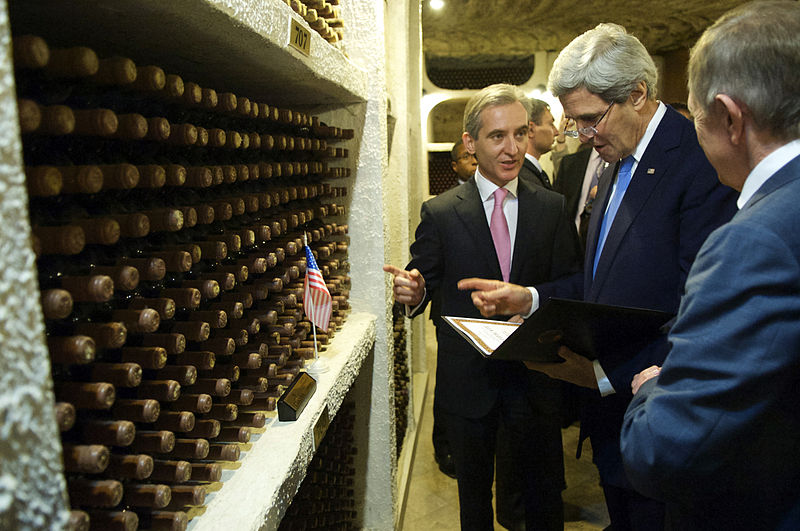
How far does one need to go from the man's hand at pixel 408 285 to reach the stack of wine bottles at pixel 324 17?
91 cm

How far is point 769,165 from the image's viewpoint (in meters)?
0.96

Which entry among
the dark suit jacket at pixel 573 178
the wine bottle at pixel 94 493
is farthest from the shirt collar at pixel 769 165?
the dark suit jacket at pixel 573 178

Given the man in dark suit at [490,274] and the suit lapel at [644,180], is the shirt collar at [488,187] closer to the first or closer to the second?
the man in dark suit at [490,274]

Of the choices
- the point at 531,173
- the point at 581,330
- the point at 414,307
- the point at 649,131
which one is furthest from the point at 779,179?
the point at 531,173

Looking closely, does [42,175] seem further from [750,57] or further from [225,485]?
[750,57]

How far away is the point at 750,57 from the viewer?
3.15 feet

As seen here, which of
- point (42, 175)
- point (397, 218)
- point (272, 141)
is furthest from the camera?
point (397, 218)

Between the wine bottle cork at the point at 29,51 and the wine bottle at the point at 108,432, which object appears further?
the wine bottle at the point at 108,432

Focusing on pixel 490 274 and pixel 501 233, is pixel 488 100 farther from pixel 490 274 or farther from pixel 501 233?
pixel 490 274

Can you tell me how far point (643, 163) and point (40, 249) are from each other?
1.62 meters

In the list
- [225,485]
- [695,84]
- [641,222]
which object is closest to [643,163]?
[641,222]

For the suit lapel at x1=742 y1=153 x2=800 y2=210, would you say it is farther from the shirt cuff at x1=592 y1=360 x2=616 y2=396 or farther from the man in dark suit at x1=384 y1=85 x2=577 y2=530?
→ the man in dark suit at x1=384 y1=85 x2=577 y2=530

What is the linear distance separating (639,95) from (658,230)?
0.45 metres

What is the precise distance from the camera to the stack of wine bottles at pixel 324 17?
153 centimetres
